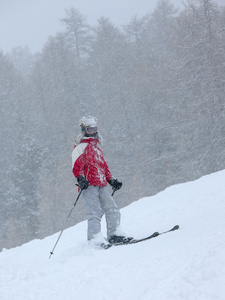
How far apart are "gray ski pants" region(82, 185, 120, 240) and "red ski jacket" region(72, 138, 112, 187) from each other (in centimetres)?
13

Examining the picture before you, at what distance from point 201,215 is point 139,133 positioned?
2709 cm

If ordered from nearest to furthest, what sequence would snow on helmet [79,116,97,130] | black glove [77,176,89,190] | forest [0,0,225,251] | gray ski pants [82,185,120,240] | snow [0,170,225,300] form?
snow [0,170,225,300]
black glove [77,176,89,190]
gray ski pants [82,185,120,240]
snow on helmet [79,116,97,130]
forest [0,0,225,251]

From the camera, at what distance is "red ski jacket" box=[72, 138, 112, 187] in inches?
224

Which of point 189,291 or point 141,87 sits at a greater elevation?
point 141,87

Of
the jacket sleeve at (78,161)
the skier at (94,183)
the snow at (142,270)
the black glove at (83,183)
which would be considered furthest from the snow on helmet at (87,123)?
the snow at (142,270)

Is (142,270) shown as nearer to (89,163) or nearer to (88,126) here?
(89,163)

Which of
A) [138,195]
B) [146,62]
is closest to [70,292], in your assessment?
[138,195]

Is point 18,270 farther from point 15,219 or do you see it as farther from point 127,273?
point 15,219

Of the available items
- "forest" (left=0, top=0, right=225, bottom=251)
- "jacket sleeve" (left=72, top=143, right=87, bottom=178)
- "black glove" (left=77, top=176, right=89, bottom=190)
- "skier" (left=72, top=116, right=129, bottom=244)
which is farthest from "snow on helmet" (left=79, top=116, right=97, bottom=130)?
"forest" (left=0, top=0, right=225, bottom=251)

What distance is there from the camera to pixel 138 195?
87.5 ft

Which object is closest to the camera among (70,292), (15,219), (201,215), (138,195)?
(70,292)

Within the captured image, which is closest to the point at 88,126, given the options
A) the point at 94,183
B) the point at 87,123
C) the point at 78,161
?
the point at 87,123

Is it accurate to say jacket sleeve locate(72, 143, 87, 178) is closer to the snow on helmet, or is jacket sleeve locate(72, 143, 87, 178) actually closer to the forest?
the snow on helmet

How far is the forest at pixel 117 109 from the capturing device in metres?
19.4
